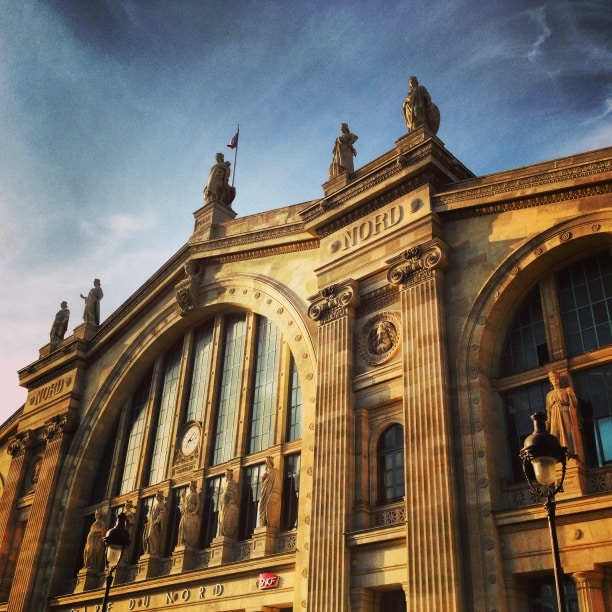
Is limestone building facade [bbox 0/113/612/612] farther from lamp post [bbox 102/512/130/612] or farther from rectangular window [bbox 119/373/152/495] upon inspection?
lamp post [bbox 102/512/130/612]

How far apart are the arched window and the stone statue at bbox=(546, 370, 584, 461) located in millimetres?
4447

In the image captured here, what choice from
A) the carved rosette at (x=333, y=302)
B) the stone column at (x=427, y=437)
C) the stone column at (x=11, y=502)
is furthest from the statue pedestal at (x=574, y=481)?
the stone column at (x=11, y=502)

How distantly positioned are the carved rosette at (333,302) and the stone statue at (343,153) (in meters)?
4.50

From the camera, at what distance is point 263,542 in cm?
Answer: 2361

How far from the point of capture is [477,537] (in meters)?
17.7

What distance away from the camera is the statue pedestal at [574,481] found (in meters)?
16.8

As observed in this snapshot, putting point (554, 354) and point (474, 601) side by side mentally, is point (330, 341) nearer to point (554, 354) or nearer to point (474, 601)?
point (554, 354)

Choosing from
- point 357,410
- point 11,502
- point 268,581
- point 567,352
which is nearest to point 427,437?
point 357,410

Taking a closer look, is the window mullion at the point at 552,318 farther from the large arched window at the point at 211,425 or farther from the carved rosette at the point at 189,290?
the carved rosette at the point at 189,290

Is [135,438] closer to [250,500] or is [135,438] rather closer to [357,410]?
[250,500]

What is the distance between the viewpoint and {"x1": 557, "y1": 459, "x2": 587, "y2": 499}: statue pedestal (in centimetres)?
1684

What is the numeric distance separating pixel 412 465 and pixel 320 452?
11.5ft

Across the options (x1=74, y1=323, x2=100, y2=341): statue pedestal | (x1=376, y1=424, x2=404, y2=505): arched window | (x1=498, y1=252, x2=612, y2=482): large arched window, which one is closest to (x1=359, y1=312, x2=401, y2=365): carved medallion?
(x1=376, y1=424, x2=404, y2=505): arched window

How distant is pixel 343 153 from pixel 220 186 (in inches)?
363
